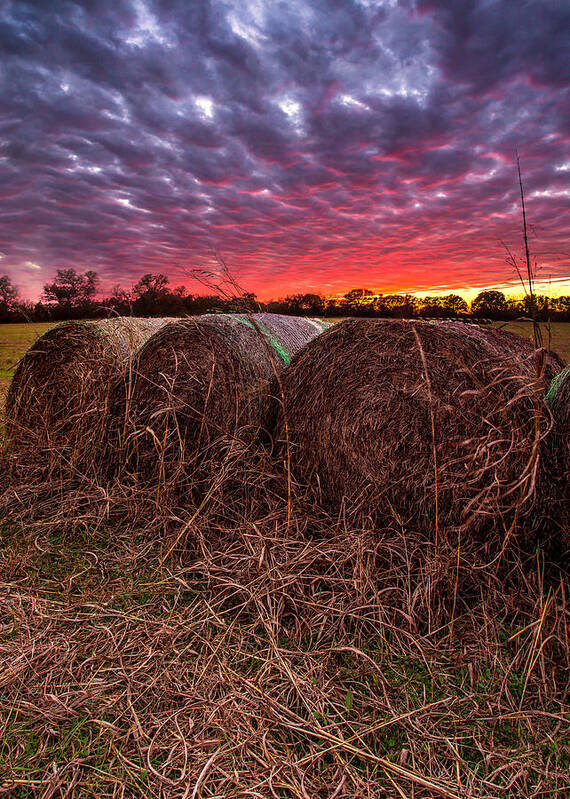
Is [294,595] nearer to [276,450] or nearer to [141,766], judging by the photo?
[141,766]

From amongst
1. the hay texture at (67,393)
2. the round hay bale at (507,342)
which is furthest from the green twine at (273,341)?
the round hay bale at (507,342)

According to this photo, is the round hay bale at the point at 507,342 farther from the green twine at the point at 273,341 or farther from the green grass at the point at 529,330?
the green twine at the point at 273,341

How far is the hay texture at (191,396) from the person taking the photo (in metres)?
4.56

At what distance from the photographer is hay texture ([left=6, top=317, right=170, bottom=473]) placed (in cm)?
507

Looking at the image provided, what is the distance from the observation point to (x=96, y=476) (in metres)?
4.79

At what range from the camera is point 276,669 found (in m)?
2.51

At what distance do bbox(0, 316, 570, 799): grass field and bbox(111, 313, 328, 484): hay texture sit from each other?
967 millimetres

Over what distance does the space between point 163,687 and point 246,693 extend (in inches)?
16.7

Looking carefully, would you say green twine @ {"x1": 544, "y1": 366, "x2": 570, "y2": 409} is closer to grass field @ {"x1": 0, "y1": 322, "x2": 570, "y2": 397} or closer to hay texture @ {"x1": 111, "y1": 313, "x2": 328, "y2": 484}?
grass field @ {"x1": 0, "y1": 322, "x2": 570, "y2": 397}

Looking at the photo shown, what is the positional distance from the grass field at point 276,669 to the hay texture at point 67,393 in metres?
1.44

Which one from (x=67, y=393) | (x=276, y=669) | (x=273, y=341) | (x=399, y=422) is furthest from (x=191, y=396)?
(x=276, y=669)

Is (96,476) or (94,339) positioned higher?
(94,339)

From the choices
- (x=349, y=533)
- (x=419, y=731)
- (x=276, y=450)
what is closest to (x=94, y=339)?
(x=276, y=450)

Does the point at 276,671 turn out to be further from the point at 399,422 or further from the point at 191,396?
A: the point at 191,396
